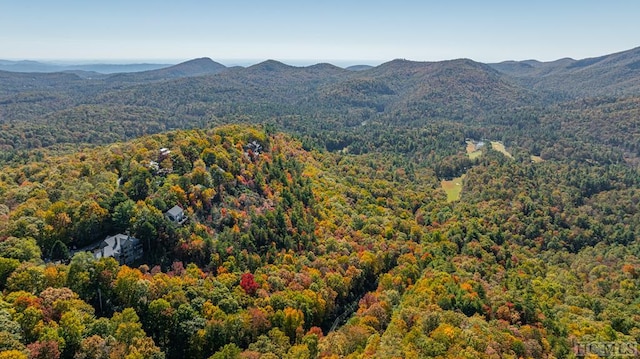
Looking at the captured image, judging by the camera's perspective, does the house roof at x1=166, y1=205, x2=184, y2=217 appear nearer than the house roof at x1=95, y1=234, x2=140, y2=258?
No

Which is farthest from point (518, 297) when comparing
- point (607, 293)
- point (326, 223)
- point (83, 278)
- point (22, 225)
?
point (22, 225)

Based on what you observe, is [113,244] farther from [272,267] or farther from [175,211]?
[272,267]

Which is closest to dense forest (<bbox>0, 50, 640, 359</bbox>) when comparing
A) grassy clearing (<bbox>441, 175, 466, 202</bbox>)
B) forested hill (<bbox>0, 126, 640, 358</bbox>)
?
forested hill (<bbox>0, 126, 640, 358</bbox>)

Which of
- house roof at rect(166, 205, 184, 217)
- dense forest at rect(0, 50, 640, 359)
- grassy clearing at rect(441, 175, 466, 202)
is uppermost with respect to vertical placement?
house roof at rect(166, 205, 184, 217)

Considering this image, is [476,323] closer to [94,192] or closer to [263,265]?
[263,265]

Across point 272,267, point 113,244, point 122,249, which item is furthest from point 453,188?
point 113,244

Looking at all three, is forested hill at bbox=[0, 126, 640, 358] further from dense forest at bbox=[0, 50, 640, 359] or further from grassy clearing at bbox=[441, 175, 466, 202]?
grassy clearing at bbox=[441, 175, 466, 202]
